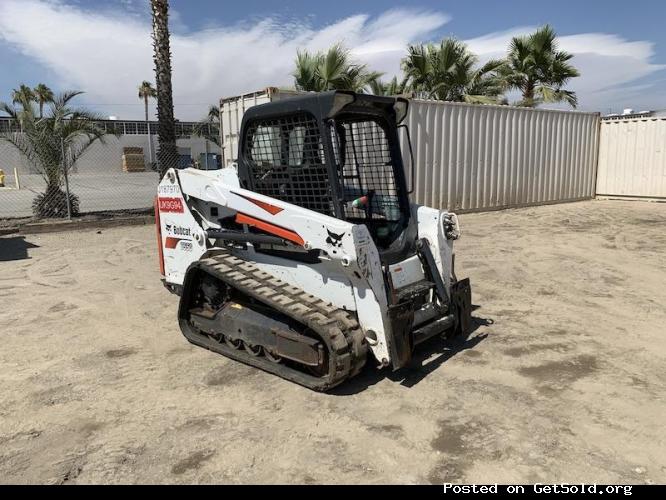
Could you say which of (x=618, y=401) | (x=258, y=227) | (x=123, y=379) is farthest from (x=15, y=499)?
(x=618, y=401)

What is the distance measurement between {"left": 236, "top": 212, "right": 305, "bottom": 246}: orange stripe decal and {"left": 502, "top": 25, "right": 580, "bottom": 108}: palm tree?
729 inches

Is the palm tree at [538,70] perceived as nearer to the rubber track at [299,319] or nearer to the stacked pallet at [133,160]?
the rubber track at [299,319]

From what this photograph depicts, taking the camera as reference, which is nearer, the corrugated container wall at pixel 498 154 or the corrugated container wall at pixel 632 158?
the corrugated container wall at pixel 498 154

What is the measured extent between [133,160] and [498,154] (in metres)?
35.6

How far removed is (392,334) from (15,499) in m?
2.41

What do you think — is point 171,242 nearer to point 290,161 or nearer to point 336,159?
point 290,161

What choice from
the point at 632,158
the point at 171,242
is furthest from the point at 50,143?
the point at 632,158

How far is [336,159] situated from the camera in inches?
164

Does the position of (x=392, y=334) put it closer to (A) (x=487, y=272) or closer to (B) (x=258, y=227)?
(B) (x=258, y=227)

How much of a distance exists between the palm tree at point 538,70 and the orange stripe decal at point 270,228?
18.5m

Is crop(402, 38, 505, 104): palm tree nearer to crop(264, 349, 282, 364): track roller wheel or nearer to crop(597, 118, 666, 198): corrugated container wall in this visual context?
crop(597, 118, 666, 198): corrugated container wall

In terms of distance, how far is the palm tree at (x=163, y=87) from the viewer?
40.9 feet

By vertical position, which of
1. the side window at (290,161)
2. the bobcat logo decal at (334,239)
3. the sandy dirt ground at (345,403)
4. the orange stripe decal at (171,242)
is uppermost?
the side window at (290,161)

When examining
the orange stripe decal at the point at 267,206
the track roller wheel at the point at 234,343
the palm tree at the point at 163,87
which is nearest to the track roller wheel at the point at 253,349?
the track roller wheel at the point at 234,343
